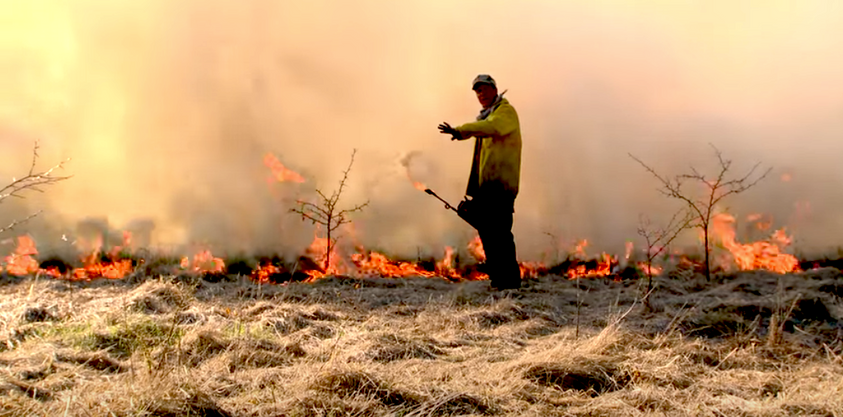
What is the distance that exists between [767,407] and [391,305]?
3.67m

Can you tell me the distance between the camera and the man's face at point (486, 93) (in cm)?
722

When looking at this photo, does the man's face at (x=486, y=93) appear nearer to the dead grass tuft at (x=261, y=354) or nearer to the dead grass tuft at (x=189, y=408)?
the dead grass tuft at (x=261, y=354)

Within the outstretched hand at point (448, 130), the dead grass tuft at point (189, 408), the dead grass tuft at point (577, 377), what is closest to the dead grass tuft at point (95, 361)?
the dead grass tuft at point (189, 408)

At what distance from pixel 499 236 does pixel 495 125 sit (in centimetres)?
115

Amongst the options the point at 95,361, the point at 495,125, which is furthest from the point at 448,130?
the point at 95,361

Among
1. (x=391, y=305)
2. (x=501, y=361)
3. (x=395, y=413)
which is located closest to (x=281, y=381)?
(x=395, y=413)

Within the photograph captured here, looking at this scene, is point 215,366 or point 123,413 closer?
point 123,413

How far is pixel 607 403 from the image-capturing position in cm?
306

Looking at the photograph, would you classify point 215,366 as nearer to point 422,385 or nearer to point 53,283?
point 422,385

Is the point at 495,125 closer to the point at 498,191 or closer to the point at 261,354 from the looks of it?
the point at 498,191

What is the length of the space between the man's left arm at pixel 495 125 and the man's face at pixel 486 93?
0.26 meters

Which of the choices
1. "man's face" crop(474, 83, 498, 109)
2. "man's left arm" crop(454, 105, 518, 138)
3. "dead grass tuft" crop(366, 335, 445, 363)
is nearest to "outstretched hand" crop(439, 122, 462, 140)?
"man's left arm" crop(454, 105, 518, 138)

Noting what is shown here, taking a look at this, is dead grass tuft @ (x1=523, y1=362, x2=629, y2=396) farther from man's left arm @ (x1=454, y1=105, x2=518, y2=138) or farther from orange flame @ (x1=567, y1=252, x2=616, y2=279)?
orange flame @ (x1=567, y1=252, x2=616, y2=279)

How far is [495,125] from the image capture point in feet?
22.5
